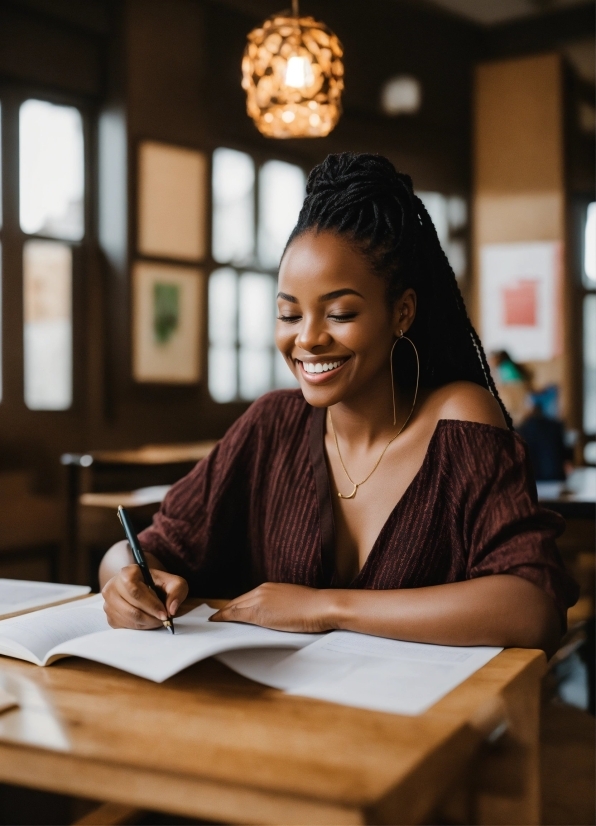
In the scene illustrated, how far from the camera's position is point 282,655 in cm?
103

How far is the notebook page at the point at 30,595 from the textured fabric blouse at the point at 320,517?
0.53ft

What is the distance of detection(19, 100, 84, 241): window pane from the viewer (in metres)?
Result: 4.74

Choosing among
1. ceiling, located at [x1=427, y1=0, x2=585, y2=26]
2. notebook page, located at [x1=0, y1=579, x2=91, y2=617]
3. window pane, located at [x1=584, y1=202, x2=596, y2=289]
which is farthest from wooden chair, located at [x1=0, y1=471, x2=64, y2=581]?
ceiling, located at [x1=427, y1=0, x2=585, y2=26]

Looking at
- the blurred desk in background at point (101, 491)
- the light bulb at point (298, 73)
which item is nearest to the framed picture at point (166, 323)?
the blurred desk in background at point (101, 491)

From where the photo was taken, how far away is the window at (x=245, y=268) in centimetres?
571

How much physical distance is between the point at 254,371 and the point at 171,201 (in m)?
1.26

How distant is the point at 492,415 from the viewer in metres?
1.39

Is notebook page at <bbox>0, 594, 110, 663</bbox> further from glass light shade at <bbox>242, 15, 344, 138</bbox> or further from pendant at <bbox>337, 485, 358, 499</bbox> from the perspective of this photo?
glass light shade at <bbox>242, 15, 344, 138</bbox>

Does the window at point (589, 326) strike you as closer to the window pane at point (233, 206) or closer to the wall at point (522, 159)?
the wall at point (522, 159)

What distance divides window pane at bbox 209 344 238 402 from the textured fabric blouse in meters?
4.09

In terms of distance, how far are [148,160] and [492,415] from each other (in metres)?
4.16

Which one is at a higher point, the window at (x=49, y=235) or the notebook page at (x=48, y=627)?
the window at (x=49, y=235)

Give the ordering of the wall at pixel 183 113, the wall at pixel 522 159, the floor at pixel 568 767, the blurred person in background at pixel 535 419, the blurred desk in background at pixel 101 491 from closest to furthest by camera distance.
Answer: the floor at pixel 568 767 < the blurred desk in background at pixel 101 491 < the blurred person in background at pixel 535 419 < the wall at pixel 183 113 < the wall at pixel 522 159

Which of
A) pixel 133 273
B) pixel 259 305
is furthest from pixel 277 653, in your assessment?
pixel 259 305
